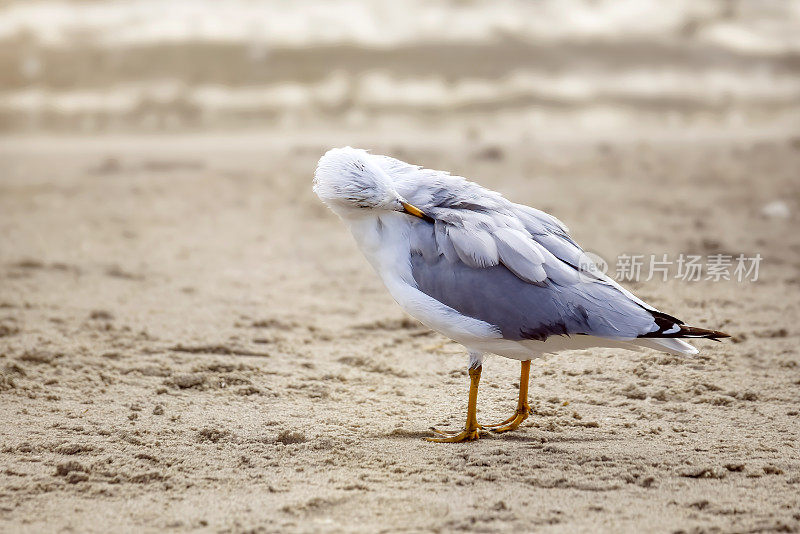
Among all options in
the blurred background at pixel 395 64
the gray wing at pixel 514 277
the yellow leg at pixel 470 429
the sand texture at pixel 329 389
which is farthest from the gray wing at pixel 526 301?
the blurred background at pixel 395 64

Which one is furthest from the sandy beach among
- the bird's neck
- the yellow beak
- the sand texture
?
the yellow beak

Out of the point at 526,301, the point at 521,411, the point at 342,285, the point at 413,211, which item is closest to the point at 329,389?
the point at 521,411

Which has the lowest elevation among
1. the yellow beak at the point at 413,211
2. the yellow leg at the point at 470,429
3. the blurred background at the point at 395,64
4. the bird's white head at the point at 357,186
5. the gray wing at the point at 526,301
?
the yellow leg at the point at 470,429

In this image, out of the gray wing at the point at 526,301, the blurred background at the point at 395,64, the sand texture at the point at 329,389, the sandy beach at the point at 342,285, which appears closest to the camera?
the sand texture at the point at 329,389

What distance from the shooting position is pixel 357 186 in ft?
13.3

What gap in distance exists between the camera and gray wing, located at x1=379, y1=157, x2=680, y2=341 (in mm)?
3842

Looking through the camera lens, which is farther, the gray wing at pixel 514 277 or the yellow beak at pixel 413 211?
the yellow beak at pixel 413 211

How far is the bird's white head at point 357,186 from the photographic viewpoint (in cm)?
405

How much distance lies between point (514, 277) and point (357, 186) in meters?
0.76

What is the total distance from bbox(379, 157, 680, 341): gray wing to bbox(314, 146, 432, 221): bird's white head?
137 millimetres

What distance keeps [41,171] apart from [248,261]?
164 inches

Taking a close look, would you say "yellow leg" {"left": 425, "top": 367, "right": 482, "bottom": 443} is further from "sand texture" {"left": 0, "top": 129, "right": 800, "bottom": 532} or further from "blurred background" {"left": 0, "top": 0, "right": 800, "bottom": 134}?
"blurred background" {"left": 0, "top": 0, "right": 800, "bottom": 134}

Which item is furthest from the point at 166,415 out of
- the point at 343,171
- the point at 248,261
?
the point at 248,261

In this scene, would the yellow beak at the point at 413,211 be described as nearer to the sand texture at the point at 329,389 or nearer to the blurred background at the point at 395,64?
the sand texture at the point at 329,389
